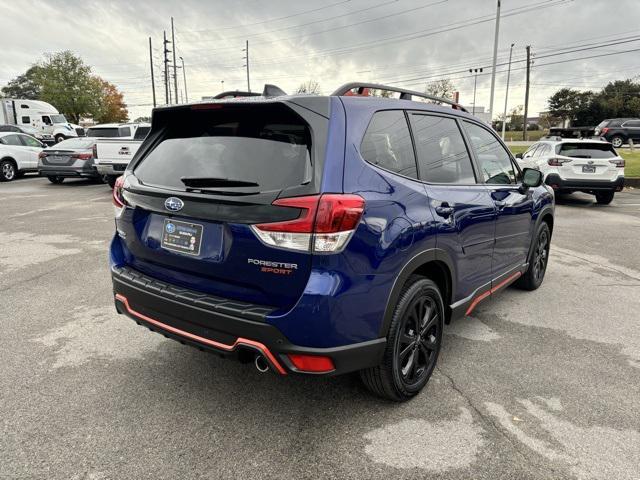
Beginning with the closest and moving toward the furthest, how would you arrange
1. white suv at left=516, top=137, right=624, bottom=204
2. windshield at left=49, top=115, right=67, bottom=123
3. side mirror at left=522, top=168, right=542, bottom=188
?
side mirror at left=522, top=168, right=542, bottom=188 < white suv at left=516, top=137, right=624, bottom=204 < windshield at left=49, top=115, right=67, bottom=123

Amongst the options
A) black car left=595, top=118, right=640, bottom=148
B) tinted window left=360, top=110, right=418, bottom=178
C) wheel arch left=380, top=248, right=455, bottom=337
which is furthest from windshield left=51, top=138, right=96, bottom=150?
black car left=595, top=118, right=640, bottom=148

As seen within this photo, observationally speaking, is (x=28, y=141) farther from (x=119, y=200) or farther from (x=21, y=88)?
(x=21, y=88)

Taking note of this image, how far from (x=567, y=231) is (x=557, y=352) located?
5.63m

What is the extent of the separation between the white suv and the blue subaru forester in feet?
31.0

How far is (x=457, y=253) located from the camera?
3.12 m

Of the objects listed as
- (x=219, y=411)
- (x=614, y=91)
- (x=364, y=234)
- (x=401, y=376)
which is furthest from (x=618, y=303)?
(x=614, y=91)

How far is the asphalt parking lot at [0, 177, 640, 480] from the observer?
2314mm

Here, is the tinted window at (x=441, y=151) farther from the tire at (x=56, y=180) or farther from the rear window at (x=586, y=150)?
the tire at (x=56, y=180)

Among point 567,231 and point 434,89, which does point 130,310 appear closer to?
point 567,231

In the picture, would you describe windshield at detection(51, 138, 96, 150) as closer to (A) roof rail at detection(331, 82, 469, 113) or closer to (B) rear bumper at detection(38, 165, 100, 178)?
(B) rear bumper at detection(38, 165, 100, 178)

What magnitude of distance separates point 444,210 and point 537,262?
2641mm

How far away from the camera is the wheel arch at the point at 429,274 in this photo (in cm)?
251

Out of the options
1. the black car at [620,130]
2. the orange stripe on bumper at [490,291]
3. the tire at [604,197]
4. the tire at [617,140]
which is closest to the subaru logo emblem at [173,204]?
the orange stripe on bumper at [490,291]

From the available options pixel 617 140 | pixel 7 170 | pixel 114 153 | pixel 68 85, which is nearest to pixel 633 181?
pixel 114 153
